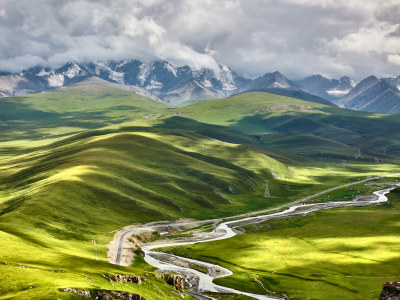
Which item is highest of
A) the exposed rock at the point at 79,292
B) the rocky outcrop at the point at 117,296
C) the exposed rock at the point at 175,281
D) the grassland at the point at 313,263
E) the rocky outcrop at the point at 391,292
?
the exposed rock at the point at 79,292

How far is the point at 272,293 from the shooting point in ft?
439

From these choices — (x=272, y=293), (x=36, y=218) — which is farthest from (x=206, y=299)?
(x=36, y=218)

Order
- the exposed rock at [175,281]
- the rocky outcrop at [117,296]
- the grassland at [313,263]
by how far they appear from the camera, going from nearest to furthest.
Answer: the rocky outcrop at [117,296], the exposed rock at [175,281], the grassland at [313,263]

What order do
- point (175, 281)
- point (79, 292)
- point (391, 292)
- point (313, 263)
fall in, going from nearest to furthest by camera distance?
point (79, 292) < point (391, 292) < point (175, 281) < point (313, 263)

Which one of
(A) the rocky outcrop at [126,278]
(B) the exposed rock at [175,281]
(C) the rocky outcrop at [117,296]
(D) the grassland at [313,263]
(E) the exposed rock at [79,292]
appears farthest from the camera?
(D) the grassland at [313,263]

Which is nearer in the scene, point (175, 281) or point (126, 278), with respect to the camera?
point (126, 278)

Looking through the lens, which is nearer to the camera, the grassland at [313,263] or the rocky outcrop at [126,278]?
the rocky outcrop at [126,278]

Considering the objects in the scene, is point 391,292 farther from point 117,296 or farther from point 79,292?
point 79,292

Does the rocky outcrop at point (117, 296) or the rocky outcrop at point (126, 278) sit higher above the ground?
the rocky outcrop at point (117, 296)

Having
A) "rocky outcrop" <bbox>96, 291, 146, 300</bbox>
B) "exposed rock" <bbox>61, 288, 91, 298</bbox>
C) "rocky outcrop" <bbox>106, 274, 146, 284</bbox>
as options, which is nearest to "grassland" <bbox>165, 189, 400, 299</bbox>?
"rocky outcrop" <bbox>106, 274, 146, 284</bbox>

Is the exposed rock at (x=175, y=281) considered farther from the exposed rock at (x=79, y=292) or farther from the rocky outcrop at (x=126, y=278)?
the exposed rock at (x=79, y=292)

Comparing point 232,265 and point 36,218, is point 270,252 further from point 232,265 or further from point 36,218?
point 36,218

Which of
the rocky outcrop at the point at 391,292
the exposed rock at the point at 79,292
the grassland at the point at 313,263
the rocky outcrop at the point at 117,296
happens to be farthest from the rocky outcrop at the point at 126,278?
the rocky outcrop at the point at 391,292

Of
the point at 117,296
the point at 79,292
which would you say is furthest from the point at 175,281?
the point at 79,292
